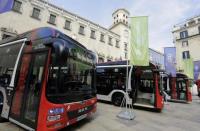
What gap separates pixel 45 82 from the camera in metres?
3.45

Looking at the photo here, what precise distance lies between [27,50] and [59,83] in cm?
177

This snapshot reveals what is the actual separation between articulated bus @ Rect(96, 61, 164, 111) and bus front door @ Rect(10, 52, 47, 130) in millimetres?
6046

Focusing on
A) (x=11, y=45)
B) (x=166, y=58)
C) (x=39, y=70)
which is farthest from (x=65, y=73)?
(x=166, y=58)

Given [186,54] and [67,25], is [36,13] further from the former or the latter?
[186,54]

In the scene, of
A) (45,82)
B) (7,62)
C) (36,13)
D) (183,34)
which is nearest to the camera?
(45,82)

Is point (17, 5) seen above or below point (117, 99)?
above

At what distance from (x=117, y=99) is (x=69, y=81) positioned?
5.81 meters

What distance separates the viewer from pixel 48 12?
20656 mm

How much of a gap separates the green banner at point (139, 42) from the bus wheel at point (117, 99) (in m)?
3.10

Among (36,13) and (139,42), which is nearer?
(139,42)

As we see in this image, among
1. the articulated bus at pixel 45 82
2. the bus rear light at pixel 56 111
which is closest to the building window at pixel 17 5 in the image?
the articulated bus at pixel 45 82

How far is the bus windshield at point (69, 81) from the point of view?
3572 millimetres

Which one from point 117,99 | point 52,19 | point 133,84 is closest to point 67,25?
Answer: point 52,19

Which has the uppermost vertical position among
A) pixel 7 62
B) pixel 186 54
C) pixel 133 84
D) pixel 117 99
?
pixel 186 54
